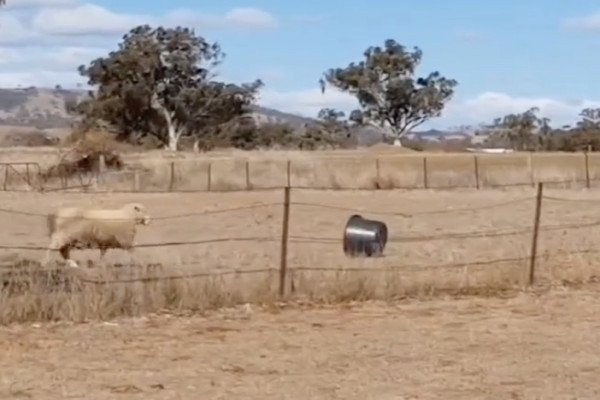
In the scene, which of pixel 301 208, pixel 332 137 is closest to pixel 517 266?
pixel 301 208

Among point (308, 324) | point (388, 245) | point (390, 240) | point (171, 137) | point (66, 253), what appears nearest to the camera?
point (308, 324)

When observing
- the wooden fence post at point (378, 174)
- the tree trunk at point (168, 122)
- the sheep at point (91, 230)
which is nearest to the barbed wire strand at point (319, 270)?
the sheep at point (91, 230)

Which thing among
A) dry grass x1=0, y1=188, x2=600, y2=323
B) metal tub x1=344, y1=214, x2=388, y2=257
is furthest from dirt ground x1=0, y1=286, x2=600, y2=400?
metal tub x1=344, y1=214, x2=388, y2=257

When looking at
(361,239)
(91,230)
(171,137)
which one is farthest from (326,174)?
(171,137)

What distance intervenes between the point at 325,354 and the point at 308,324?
189cm

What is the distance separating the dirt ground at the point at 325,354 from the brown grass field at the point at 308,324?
2 centimetres

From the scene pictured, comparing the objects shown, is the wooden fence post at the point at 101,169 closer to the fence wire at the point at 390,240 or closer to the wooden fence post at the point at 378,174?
the wooden fence post at the point at 378,174

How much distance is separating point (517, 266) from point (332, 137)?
296 ft

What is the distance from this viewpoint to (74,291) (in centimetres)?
1407

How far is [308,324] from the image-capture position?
13.3 meters

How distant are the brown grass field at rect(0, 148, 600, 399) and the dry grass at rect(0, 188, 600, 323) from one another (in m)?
0.04

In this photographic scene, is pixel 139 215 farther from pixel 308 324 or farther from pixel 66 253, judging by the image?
pixel 308 324

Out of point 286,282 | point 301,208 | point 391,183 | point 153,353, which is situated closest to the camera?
point 153,353

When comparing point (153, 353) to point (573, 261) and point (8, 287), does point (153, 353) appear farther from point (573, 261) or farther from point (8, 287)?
point (573, 261)
